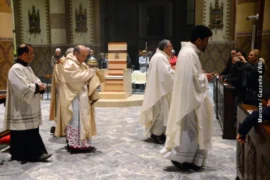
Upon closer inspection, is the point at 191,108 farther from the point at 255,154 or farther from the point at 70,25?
the point at 70,25

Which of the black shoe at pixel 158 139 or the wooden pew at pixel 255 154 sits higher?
the wooden pew at pixel 255 154

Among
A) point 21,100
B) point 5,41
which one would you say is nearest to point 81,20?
point 5,41

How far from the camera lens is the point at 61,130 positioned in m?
5.35

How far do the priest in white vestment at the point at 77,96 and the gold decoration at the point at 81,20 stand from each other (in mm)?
11612

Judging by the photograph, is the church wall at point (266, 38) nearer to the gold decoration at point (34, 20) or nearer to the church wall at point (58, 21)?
the church wall at point (58, 21)

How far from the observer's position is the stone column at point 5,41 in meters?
11.2

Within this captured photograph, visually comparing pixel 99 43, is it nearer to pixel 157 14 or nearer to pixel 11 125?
pixel 157 14

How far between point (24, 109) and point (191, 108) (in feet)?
7.64

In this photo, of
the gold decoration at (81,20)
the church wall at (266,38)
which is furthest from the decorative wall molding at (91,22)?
the church wall at (266,38)

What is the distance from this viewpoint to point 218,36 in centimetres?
1502

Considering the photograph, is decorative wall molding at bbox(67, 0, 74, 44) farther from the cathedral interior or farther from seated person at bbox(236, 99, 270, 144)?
seated person at bbox(236, 99, 270, 144)

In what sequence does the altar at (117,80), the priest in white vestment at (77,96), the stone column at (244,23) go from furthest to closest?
the stone column at (244,23) → the altar at (117,80) → the priest in white vestment at (77,96)

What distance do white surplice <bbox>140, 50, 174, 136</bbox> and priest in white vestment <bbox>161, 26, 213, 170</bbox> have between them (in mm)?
1436

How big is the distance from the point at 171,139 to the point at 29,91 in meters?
2.01
